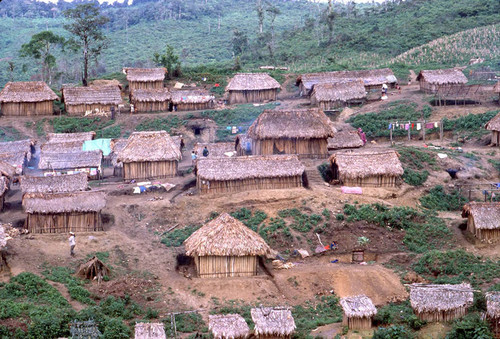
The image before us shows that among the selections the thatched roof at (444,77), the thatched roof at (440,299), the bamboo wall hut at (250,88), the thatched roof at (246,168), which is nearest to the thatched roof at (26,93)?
the bamboo wall hut at (250,88)

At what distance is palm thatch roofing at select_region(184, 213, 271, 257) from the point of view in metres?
32.1

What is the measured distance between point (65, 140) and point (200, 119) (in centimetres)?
1087

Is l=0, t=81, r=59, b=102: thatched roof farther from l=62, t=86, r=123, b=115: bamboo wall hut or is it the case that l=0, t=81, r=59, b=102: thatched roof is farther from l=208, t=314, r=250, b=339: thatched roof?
l=208, t=314, r=250, b=339: thatched roof

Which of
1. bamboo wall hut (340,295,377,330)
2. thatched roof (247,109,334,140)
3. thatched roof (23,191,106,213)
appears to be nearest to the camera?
bamboo wall hut (340,295,377,330)

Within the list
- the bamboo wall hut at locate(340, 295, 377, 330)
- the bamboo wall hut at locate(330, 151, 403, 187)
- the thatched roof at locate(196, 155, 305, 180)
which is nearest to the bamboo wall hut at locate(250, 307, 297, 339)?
the bamboo wall hut at locate(340, 295, 377, 330)

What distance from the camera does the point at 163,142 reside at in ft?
147

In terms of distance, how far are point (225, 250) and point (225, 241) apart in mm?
421

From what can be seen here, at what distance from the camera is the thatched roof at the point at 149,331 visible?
24141mm

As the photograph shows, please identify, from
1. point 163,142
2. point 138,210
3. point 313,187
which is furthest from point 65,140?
point 313,187

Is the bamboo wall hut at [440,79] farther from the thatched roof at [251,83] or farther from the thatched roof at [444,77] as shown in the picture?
the thatched roof at [251,83]

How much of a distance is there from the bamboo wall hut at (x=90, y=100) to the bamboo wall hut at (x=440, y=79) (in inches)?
958

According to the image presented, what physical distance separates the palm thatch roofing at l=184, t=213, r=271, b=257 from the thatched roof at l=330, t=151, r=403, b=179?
9.00 m

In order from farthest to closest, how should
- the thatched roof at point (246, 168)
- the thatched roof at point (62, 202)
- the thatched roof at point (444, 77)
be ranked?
the thatched roof at point (444, 77) → the thatched roof at point (246, 168) → the thatched roof at point (62, 202)

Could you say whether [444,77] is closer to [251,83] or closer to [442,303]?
[251,83]
